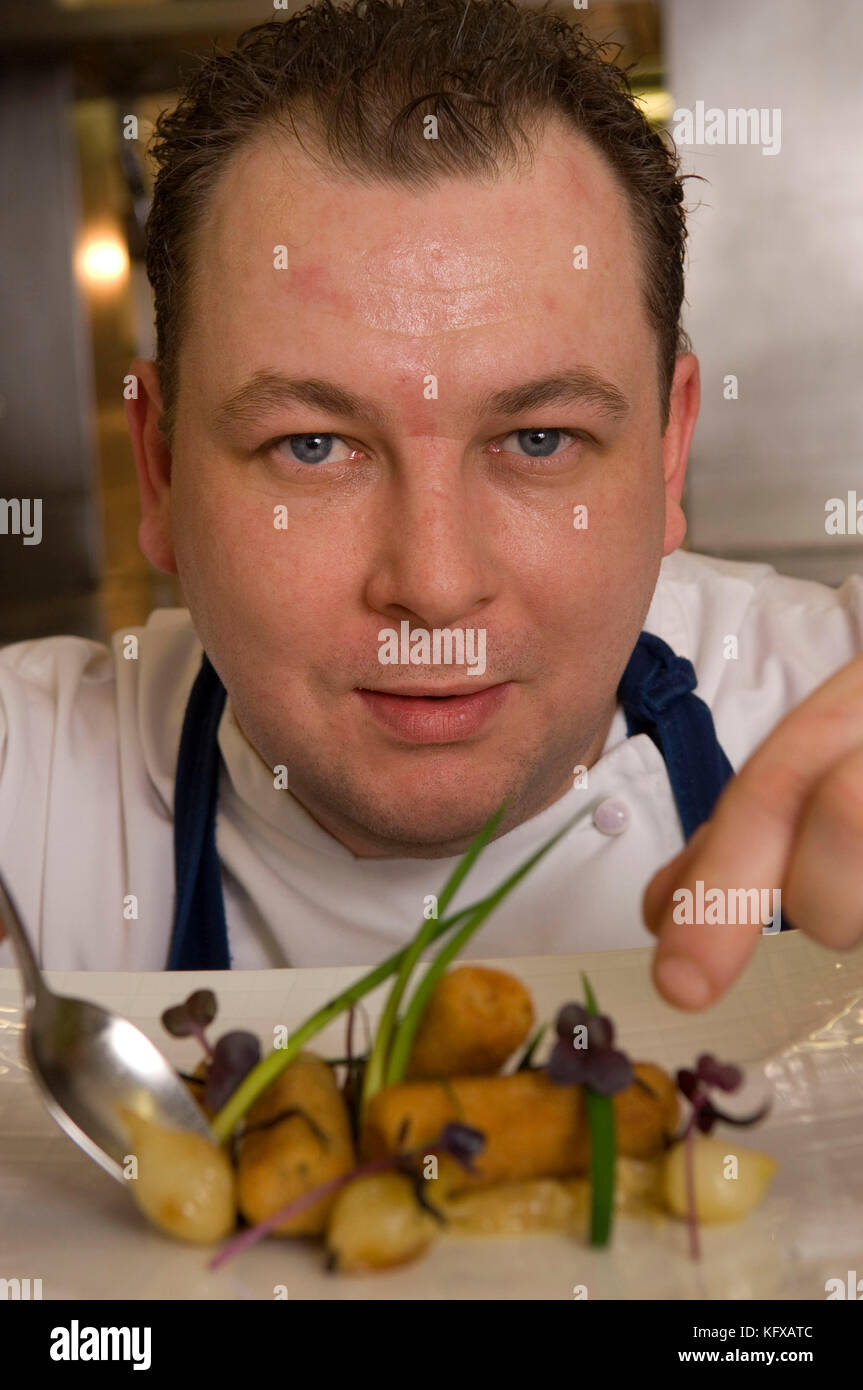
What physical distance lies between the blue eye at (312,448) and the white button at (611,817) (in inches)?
11.4

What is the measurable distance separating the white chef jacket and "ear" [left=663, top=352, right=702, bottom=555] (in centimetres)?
13

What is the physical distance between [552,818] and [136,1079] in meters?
0.44

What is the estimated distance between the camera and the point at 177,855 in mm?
846

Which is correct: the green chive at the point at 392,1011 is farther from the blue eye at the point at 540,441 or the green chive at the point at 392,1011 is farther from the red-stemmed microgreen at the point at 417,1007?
the blue eye at the point at 540,441

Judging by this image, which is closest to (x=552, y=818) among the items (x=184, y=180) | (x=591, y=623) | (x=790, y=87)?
(x=591, y=623)

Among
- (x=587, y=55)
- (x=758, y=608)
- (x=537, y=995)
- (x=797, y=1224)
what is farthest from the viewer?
(x=758, y=608)

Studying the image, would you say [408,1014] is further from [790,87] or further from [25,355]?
[25,355]

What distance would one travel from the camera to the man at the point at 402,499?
2.07 ft

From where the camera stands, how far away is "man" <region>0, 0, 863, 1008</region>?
2.07ft

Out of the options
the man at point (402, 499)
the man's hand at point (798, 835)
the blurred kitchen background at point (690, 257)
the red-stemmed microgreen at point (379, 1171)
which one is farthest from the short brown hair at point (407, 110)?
the blurred kitchen background at point (690, 257)

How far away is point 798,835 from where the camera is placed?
40 cm

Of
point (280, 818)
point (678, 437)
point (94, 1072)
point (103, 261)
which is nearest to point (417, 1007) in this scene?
point (94, 1072)

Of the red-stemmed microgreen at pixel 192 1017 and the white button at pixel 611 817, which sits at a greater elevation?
the white button at pixel 611 817

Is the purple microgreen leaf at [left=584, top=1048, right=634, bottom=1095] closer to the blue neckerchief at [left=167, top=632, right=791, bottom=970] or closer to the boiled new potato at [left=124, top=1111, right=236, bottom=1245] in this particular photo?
the boiled new potato at [left=124, top=1111, right=236, bottom=1245]
